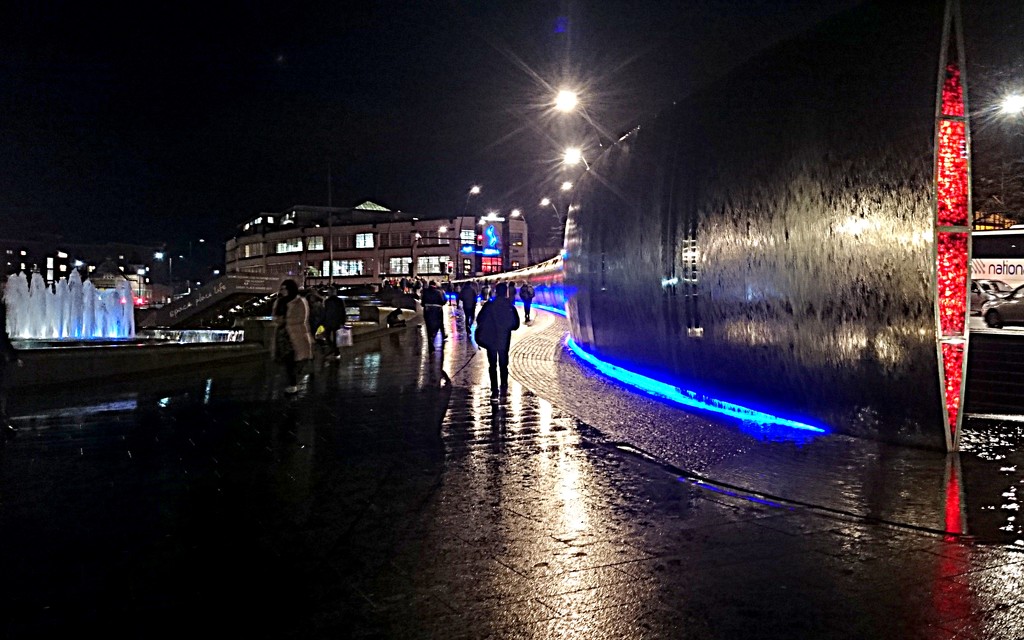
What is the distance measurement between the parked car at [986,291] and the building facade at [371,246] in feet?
285

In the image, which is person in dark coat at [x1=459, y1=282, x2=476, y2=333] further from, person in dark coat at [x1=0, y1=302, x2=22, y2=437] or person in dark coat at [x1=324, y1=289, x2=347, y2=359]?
person in dark coat at [x1=0, y1=302, x2=22, y2=437]

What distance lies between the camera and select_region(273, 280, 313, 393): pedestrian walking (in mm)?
11555

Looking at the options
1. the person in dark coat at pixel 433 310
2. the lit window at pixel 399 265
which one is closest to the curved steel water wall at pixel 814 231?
the person in dark coat at pixel 433 310

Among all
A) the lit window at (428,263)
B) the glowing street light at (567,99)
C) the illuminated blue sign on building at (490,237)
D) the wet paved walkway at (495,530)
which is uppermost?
the illuminated blue sign on building at (490,237)

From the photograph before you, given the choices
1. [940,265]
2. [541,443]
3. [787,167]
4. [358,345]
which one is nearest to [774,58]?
[787,167]

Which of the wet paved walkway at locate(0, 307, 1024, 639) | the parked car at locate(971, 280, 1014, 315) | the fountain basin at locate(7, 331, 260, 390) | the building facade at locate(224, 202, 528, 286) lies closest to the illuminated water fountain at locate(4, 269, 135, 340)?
the fountain basin at locate(7, 331, 260, 390)

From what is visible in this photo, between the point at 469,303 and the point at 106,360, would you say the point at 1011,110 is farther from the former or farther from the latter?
the point at 469,303

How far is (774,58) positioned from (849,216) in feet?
7.86

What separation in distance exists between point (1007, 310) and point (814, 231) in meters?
18.7

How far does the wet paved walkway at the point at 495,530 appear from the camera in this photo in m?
4.00

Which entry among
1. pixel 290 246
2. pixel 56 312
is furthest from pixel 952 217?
pixel 290 246

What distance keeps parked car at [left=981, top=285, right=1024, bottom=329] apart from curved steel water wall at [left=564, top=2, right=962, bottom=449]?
16.4m

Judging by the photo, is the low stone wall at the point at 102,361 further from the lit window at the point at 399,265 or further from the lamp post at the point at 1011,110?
the lit window at the point at 399,265

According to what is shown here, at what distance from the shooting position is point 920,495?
6105mm
